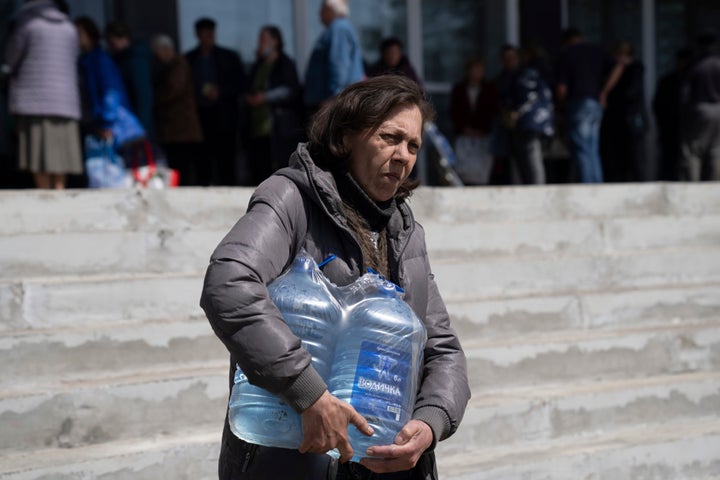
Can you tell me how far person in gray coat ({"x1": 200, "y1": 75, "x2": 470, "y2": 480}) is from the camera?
208 cm

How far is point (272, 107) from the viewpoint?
8.32 m

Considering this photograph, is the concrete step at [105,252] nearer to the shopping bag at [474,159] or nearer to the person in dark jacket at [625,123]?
the shopping bag at [474,159]

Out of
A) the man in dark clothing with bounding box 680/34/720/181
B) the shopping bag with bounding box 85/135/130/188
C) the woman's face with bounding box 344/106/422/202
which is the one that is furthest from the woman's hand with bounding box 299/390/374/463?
the man in dark clothing with bounding box 680/34/720/181

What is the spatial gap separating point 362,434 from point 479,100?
7.94m

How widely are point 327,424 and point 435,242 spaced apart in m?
3.81

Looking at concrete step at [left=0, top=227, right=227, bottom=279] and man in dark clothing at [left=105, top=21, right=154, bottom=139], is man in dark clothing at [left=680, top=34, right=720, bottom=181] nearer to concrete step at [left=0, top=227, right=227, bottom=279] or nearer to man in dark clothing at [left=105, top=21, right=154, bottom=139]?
man in dark clothing at [left=105, top=21, right=154, bottom=139]

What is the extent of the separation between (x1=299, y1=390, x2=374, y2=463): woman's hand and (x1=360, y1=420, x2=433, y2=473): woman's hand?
117 mm

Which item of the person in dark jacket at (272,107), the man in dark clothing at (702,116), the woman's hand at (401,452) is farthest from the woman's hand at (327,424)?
the man in dark clothing at (702,116)

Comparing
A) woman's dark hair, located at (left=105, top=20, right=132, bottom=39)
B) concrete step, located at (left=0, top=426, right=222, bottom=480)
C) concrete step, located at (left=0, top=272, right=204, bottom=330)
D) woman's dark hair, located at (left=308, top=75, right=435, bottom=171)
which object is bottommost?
concrete step, located at (left=0, top=426, right=222, bottom=480)

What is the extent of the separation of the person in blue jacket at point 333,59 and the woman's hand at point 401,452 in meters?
5.20

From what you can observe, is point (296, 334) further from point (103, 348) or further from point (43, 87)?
point (43, 87)

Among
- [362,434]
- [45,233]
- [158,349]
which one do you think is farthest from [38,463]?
[362,434]

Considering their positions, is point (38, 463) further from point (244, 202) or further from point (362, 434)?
point (244, 202)

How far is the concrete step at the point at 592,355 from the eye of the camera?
488 centimetres
